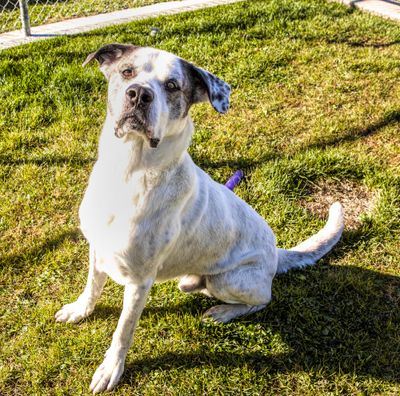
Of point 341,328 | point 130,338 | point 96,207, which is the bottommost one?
point 341,328

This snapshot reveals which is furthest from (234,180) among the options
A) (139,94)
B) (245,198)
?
(139,94)

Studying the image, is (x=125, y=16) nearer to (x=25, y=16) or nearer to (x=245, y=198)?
(x=25, y=16)

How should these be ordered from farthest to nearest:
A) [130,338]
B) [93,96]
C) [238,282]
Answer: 1. [93,96]
2. [238,282]
3. [130,338]

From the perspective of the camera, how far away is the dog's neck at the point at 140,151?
2.51 meters

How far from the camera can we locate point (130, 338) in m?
3.01

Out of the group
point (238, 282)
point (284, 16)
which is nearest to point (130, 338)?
point (238, 282)

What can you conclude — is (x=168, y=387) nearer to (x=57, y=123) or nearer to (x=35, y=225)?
(x=35, y=225)

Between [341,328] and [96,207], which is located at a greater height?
[96,207]

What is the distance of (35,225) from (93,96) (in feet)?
6.35

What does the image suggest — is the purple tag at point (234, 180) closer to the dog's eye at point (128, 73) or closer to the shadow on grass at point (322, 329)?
the shadow on grass at point (322, 329)

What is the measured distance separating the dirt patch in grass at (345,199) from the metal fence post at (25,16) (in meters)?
4.53

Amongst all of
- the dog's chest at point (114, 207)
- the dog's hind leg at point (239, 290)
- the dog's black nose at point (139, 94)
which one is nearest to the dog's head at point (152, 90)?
the dog's black nose at point (139, 94)

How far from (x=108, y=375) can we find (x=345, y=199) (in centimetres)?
262

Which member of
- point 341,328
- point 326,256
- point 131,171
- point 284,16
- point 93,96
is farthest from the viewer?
point 284,16
